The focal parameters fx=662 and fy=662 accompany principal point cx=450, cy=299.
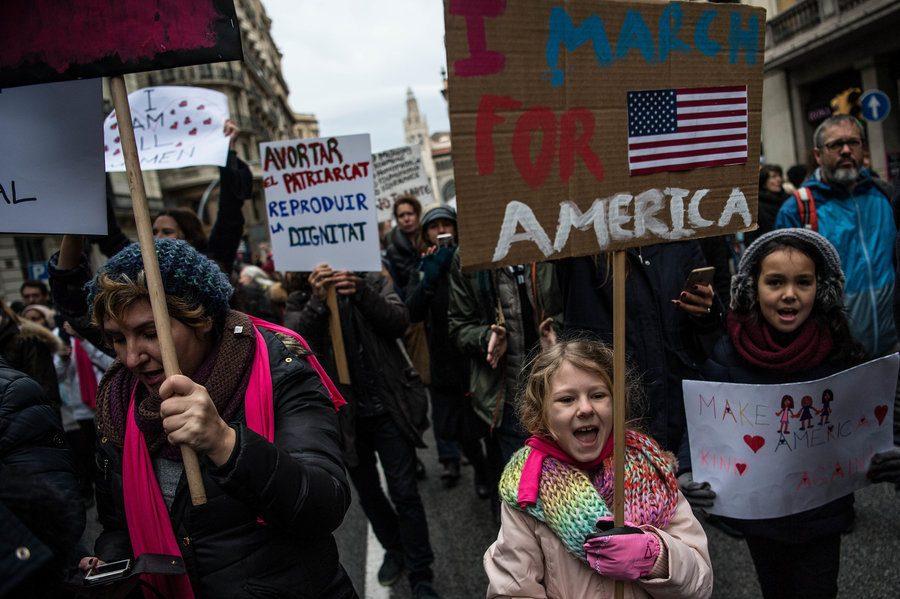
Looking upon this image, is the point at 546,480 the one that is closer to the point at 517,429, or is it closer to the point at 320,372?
the point at 320,372

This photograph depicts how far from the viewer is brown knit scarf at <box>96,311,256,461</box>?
1701mm

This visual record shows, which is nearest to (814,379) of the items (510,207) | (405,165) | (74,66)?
(510,207)

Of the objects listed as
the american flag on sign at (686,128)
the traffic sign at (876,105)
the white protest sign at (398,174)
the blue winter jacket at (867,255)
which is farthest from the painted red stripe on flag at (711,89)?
the traffic sign at (876,105)

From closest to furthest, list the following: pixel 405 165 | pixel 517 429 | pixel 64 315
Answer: pixel 64 315
pixel 517 429
pixel 405 165

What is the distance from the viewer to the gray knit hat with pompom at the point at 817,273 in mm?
2283

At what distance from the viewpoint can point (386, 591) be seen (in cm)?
358

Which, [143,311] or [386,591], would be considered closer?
[143,311]

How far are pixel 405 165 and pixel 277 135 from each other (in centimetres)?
7040

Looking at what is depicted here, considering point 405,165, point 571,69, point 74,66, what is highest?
point 405,165

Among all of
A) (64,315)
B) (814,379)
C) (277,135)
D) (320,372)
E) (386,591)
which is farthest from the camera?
(277,135)

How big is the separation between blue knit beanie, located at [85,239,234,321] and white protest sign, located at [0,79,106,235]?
222 mm

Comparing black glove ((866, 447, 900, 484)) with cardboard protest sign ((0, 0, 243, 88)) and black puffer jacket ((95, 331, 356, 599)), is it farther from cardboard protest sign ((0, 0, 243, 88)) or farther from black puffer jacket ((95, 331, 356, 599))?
cardboard protest sign ((0, 0, 243, 88))

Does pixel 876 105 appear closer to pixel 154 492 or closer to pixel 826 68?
pixel 826 68

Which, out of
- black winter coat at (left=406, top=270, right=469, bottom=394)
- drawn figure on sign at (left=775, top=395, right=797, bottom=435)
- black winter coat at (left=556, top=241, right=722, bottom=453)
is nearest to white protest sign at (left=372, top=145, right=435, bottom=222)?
black winter coat at (left=406, top=270, right=469, bottom=394)
